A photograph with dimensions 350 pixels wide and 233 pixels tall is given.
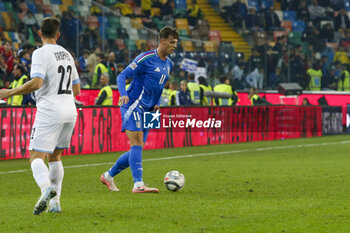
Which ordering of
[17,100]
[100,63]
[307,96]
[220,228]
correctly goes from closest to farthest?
[220,228]
[17,100]
[100,63]
[307,96]

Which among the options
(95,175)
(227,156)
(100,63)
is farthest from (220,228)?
(100,63)

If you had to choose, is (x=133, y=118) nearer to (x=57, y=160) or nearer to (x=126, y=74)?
(x=126, y=74)

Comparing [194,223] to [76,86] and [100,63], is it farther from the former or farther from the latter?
[100,63]

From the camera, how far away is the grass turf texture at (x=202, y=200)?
6.20 meters

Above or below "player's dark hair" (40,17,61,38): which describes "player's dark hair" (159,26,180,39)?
above

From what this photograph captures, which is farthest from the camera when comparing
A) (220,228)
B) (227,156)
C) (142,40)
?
(142,40)

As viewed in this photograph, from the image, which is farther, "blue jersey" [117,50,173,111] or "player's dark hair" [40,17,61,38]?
"blue jersey" [117,50,173,111]

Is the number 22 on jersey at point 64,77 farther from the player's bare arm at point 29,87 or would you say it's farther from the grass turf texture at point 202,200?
the grass turf texture at point 202,200

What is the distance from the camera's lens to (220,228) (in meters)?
6.04

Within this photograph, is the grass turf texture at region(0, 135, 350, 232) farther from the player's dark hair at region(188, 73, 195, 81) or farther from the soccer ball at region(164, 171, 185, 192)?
the player's dark hair at region(188, 73, 195, 81)

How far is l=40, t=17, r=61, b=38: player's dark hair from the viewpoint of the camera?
21.2 feet

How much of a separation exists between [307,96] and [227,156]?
13.2m

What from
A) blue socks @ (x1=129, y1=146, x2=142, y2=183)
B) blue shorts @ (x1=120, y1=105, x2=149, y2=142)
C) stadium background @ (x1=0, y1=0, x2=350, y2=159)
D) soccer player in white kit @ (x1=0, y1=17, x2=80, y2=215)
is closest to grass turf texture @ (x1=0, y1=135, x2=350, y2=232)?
blue socks @ (x1=129, y1=146, x2=142, y2=183)

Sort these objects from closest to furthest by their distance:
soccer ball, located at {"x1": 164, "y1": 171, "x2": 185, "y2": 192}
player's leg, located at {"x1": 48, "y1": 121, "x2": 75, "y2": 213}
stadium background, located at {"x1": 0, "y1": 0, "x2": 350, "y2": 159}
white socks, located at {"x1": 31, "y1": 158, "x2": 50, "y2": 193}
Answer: white socks, located at {"x1": 31, "y1": 158, "x2": 50, "y2": 193}, player's leg, located at {"x1": 48, "y1": 121, "x2": 75, "y2": 213}, soccer ball, located at {"x1": 164, "y1": 171, "x2": 185, "y2": 192}, stadium background, located at {"x1": 0, "y1": 0, "x2": 350, "y2": 159}
